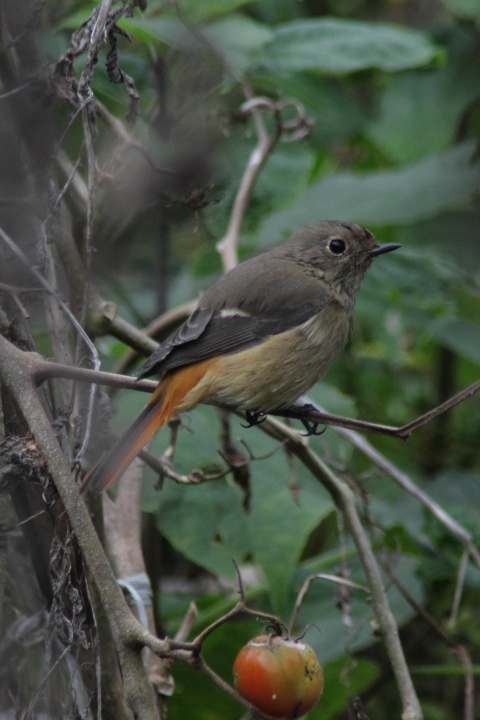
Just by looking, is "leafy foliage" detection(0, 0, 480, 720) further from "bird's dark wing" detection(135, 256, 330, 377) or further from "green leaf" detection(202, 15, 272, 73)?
"bird's dark wing" detection(135, 256, 330, 377)

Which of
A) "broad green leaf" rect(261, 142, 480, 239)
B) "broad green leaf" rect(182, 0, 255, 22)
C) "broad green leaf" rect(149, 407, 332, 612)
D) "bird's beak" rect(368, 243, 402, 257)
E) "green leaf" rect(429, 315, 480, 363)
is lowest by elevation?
"green leaf" rect(429, 315, 480, 363)

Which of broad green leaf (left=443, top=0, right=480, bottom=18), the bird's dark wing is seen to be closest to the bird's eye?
the bird's dark wing

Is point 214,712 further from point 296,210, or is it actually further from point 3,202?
point 296,210

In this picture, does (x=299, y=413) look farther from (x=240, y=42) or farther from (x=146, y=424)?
(x=240, y=42)

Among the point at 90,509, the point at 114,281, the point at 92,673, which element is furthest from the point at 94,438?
the point at 114,281

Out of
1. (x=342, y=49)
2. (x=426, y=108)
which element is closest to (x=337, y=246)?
(x=342, y=49)

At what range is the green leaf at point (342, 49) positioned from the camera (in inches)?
139

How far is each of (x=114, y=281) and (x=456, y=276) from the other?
1.48m

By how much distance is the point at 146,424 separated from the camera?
2.36 meters

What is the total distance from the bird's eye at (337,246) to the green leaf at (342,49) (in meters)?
0.72

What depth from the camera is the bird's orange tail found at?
207 cm

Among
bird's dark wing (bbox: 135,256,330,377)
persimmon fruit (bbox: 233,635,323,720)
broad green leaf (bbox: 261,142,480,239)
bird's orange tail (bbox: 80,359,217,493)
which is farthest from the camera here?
broad green leaf (bbox: 261,142,480,239)

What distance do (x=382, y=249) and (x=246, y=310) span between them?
25.8 inches

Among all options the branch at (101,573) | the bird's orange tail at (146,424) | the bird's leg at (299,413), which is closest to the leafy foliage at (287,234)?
the bird's leg at (299,413)
